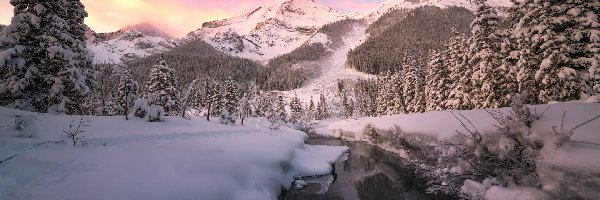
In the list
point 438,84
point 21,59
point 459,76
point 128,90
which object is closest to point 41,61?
point 21,59

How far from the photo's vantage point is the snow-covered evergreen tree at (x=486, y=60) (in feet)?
94.5

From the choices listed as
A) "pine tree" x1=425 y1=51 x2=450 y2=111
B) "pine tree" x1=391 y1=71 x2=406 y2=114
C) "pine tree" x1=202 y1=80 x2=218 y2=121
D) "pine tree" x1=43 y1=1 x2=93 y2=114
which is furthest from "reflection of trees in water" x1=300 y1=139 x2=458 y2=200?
"pine tree" x1=391 y1=71 x2=406 y2=114

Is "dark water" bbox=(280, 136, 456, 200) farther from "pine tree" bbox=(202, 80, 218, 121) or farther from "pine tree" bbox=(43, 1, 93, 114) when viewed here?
"pine tree" bbox=(202, 80, 218, 121)

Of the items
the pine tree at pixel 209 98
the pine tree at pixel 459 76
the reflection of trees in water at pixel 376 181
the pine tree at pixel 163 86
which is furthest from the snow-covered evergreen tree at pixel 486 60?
the pine tree at pixel 163 86

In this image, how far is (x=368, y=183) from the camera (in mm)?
21031

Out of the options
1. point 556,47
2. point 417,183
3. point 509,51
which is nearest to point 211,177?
point 417,183

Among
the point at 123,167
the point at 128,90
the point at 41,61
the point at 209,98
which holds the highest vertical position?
the point at 41,61

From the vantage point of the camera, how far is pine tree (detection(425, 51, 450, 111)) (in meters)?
42.3

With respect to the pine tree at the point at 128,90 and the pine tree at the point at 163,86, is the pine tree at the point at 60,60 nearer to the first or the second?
the pine tree at the point at 128,90

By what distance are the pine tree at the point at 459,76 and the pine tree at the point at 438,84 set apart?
2146 millimetres

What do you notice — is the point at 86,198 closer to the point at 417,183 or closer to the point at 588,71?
the point at 417,183

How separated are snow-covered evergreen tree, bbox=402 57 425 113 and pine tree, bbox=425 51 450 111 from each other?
18.7 feet

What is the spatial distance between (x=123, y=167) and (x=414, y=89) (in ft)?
166

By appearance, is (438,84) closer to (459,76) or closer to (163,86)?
(459,76)
